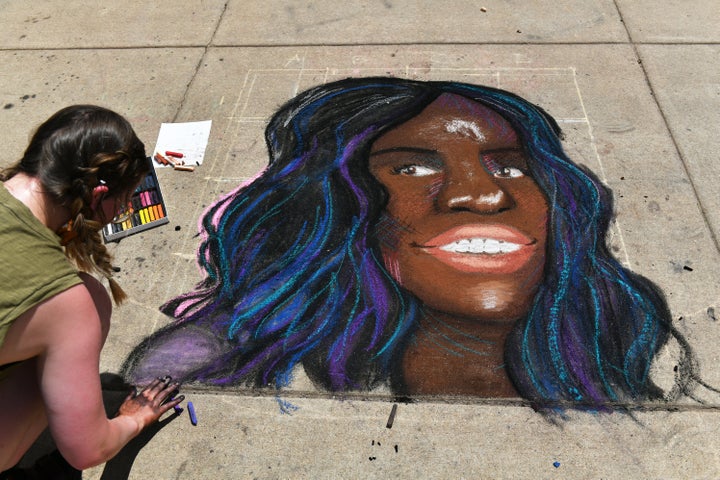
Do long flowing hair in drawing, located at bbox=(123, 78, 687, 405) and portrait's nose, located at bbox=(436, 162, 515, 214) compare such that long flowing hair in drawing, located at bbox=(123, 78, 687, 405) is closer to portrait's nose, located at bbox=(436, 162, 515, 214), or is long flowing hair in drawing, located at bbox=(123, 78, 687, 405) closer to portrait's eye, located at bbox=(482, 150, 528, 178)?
portrait's eye, located at bbox=(482, 150, 528, 178)

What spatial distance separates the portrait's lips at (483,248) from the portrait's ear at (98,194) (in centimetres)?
158

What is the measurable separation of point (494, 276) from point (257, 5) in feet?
10.9

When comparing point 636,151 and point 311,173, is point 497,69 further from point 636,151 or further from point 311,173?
point 311,173

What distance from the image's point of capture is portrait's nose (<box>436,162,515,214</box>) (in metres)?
3.06

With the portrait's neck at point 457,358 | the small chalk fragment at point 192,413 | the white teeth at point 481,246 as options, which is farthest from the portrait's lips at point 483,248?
the small chalk fragment at point 192,413

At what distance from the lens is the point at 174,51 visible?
4418 mm

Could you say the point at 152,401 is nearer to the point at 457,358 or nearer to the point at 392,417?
the point at 392,417

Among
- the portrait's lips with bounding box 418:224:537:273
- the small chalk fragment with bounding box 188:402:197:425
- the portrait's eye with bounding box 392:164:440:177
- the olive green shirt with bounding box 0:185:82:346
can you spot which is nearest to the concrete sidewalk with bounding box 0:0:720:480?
the small chalk fragment with bounding box 188:402:197:425

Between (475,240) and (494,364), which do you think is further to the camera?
(475,240)

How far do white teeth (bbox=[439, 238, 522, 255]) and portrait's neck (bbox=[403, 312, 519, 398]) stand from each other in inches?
15.3

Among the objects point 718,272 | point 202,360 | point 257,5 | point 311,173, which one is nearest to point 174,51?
point 257,5

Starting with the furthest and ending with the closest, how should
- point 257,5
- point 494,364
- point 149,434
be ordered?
1. point 257,5
2. point 494,364
3. point 149,434

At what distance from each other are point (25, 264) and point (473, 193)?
2158 millimetres

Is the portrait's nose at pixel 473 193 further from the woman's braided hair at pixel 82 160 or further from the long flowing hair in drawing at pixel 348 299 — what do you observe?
the woman's braided hair at pixel 82 160
